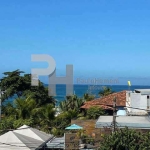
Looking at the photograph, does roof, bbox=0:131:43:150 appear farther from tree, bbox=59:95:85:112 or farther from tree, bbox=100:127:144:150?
tree, bbox=59:95:85:112

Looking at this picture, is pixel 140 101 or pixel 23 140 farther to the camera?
pixel 140 101

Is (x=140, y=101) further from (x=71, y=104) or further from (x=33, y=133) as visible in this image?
(x=33, y=133)

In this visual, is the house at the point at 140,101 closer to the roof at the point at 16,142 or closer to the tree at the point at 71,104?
the tree at the point at 71,104

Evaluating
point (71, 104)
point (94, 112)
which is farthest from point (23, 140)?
point (71, 104)

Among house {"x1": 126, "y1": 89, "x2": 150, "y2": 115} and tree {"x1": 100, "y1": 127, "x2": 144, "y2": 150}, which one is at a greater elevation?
house {"x1": 126, "y1": 89, "x2": 150, "y2": 115}

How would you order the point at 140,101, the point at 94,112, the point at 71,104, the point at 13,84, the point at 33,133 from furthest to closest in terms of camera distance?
the point at 13,84, the point at 71,104, the point at 94,112, the point at 140,101, the point at 33,133

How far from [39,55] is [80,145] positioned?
9.22 meters

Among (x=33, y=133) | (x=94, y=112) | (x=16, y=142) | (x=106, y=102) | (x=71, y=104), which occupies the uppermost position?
(x=106, y=102)

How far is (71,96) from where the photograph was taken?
37.2 metres

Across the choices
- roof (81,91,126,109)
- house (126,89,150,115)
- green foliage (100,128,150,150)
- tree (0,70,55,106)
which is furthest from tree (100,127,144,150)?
tree (0,70,55,106)

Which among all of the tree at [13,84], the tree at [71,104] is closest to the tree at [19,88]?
the tree at [13,84]

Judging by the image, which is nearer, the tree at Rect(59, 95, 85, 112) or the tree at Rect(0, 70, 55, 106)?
the tree at Rect(59, 95, 85, 112)

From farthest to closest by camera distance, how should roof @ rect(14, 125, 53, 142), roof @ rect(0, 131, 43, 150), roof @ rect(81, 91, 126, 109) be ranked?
roof @ rect(81, 91, 126, 109)
roof @ rect(14, 125, 53, 142)
roof @ rect(0, 131, 43, 150)

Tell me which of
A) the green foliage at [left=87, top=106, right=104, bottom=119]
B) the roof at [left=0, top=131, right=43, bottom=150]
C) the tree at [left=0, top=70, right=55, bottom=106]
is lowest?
the roof at [left=0, top=131, right=43, bottom=150]
